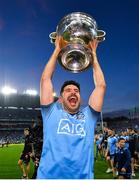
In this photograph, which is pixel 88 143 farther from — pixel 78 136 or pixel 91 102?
pixel 91 102

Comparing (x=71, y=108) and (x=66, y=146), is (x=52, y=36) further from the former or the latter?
(x=66, y=146)

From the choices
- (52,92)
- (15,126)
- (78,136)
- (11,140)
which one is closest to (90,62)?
(52,92)

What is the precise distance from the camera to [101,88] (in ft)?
12.7

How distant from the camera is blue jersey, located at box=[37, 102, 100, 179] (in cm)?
341

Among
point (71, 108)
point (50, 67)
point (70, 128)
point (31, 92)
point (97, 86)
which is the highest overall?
point (31, 92)

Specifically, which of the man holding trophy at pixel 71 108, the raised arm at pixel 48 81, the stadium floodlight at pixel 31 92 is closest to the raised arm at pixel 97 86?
the man holding trophy at pixel 71 108

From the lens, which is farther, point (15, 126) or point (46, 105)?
point (15, 126)

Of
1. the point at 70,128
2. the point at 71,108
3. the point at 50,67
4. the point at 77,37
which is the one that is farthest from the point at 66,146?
the point at 77,37

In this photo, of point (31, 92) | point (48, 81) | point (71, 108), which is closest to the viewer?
point (71, 108)

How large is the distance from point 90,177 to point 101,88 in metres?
0.91

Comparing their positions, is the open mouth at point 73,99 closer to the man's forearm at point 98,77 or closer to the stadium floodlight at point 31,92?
the man's forearm at point 98,77

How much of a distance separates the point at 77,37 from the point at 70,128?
2.85ft

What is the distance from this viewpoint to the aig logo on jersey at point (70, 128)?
139 inches

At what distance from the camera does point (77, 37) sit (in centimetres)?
369
